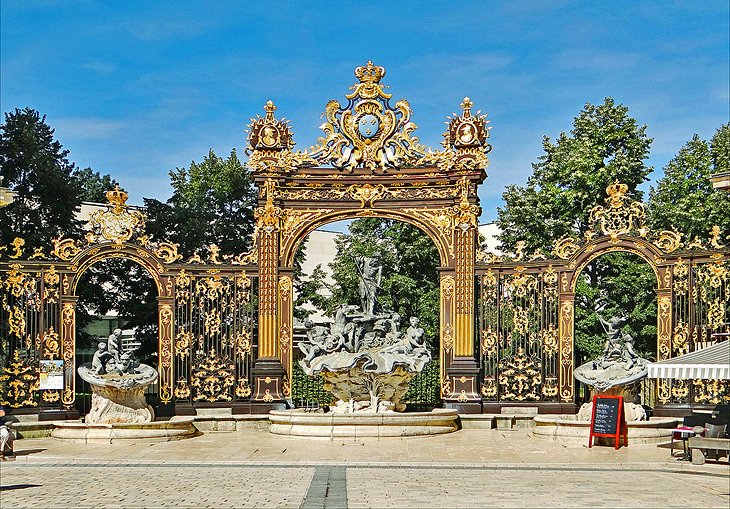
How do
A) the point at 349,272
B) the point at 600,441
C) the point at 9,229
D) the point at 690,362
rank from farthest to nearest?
the point at 349,272
the point at 9,229
the point at 600,441
the point at 690,362

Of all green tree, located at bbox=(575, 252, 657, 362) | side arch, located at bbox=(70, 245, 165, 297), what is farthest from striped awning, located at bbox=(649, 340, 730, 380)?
green tree, located at bbox=(575, 252, 657, 362)

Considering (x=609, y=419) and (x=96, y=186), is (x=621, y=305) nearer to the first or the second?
(x=609, y=419)

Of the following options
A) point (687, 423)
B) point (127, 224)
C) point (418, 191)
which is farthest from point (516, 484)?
point (127, 224)

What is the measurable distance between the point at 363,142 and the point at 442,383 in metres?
5.48

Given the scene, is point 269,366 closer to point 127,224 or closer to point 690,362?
point 127,224

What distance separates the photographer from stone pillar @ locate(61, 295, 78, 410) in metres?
23.2

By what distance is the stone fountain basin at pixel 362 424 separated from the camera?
21281 mm

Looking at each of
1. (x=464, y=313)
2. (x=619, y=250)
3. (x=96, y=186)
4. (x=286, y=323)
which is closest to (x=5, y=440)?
(x=286, y=323)

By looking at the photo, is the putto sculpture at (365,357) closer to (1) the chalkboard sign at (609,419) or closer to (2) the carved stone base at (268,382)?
(2) the carved stone base at (268,382)

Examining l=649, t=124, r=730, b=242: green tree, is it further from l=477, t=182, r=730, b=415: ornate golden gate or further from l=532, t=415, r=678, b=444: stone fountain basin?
l=532, t=415, r=678, b=444: stone fountain basin

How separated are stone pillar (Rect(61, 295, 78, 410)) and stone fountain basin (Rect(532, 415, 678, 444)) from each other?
31.1 ft

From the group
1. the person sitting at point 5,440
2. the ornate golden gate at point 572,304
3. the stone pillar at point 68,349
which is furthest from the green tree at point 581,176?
the person sitting at point 5,440

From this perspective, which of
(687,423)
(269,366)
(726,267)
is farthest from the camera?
(269,366)

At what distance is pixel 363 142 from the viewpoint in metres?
24.5
